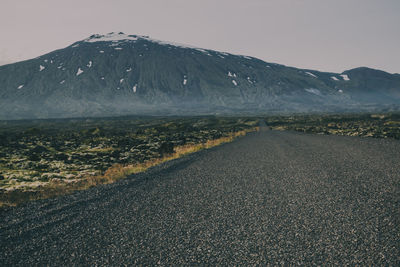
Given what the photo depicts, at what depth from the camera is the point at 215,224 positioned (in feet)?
23.3

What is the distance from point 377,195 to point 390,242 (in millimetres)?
3868

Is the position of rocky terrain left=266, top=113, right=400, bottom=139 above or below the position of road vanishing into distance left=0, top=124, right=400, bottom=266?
below

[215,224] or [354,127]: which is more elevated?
[215,224]

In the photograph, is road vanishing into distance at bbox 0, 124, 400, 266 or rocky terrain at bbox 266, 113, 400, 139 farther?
rocky terrain at bbox 266, 113, 400, 139

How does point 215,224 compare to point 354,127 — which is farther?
point 354,127

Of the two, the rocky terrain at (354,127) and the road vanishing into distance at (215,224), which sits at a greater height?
the road vanishing into distance at (215,224)

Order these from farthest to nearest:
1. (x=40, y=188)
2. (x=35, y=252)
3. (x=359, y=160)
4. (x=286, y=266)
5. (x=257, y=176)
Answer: (x=359, y=160), (x=257, y=176), (x=40, y=188), (x=35, y=252), (x=286, y=266)

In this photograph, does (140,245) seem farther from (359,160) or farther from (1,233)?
(359,160)

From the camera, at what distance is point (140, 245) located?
6.05 metres

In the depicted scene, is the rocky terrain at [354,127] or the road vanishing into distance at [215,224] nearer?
the road vanishing into distance at [215,224]

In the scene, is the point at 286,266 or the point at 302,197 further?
the point at 302,197

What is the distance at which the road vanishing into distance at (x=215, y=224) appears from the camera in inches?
219

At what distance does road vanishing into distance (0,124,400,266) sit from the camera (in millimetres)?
5562

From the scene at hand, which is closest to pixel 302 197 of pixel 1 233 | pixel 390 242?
pixel 390 242
